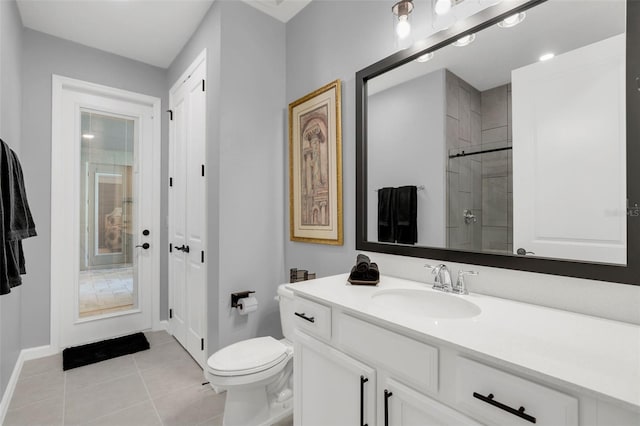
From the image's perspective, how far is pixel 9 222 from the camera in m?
1.47

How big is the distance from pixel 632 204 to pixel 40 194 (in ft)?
12.1

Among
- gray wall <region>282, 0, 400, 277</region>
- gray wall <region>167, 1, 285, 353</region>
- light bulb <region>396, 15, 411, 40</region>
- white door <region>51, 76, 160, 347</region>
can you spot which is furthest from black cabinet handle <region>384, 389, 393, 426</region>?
white door <region>51, 76, 160, 347</region>

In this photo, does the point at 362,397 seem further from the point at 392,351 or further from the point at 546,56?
the point at 546,56

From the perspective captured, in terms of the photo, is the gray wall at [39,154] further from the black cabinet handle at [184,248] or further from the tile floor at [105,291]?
the black cabinet handle at [184,248]

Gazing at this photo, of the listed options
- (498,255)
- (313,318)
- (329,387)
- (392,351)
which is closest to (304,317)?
(313,318)

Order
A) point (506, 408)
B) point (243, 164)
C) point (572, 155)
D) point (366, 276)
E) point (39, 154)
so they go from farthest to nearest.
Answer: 1. point (39, 154)
2. point (243, 164)
3. point (366, 276)
4. point (572, 155)
5. point (506, 408)

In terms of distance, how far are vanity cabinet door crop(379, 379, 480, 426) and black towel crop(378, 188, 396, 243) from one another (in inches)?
31.0

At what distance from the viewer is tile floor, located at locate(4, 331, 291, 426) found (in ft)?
5.82

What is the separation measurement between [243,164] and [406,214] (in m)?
1.23

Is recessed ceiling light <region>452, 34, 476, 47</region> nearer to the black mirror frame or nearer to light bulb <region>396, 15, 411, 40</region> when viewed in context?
the black mirror frame

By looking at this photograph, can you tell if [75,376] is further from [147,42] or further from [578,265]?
[578,265]

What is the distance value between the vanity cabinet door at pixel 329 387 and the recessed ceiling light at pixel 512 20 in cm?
140

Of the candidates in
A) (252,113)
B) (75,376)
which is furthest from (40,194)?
(252,113)

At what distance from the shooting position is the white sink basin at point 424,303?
1.20 meters
